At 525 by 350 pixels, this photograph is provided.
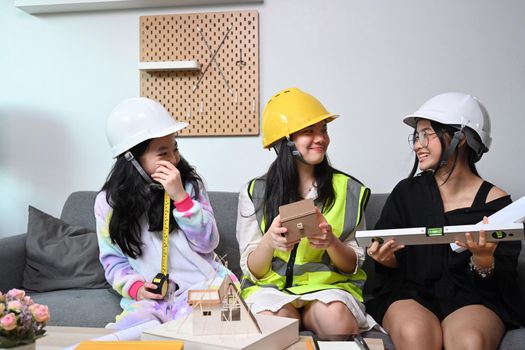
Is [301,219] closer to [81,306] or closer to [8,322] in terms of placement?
[8,322]

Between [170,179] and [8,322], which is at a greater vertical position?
[170,179]

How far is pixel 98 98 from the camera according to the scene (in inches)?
108

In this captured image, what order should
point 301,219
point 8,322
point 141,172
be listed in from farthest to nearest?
point 141,172 < point 301,219 < point 8,322

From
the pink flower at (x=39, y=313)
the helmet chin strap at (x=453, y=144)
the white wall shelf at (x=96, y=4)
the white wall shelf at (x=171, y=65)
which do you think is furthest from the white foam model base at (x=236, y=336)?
the white wall shelf at (x=96, y=4)

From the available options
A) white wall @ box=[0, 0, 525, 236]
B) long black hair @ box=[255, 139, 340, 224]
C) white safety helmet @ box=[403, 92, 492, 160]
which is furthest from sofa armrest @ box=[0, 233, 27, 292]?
white safety helmet @ box=[403, 92, 492, 160]

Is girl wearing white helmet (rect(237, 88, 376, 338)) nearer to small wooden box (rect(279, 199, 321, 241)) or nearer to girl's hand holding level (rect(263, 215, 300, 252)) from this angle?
girl's hand holding level (rect(263, 215, 300, 252))

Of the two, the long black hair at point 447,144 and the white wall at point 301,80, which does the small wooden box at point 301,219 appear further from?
the white wall at point 301,80

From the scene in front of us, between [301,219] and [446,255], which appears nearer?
[301,219]

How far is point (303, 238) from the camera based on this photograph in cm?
177

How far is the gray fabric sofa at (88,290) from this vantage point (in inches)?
71.8

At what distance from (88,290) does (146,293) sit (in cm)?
56

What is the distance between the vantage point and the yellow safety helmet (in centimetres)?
180

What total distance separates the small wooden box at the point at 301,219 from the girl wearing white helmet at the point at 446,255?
0.31 meters

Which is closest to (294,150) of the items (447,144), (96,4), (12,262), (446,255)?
(447,144)
